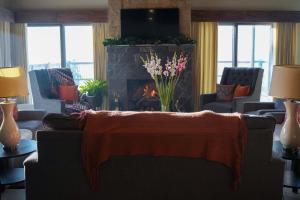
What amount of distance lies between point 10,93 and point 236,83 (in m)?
4.92

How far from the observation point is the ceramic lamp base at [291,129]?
3.19 metres

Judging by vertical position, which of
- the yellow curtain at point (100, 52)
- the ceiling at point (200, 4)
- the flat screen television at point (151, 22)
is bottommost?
the yellow curtain at point (100, 52)

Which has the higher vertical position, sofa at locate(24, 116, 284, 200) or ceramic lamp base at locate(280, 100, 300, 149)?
ceramic lamp base at locate(280, 100, 300, 149)

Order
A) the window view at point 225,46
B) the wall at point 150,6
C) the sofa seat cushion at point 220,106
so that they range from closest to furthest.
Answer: the sofa seat cushion at point 220,106, the wall at point 150,6, the window view at point 225,46

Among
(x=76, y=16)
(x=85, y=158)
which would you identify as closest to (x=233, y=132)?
(x=85, y=158)

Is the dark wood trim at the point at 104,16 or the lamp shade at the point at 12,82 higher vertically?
the dark wood trim at the point at 104,16

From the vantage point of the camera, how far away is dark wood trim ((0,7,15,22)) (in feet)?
23.2

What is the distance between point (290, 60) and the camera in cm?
846

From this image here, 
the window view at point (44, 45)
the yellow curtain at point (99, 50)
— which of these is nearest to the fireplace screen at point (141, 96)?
the yellow curtain at point (99, 50)

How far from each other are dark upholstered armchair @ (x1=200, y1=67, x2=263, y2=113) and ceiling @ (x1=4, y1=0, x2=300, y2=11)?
1.55 metres

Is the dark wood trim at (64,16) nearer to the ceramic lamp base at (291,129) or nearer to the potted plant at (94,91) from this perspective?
the potted plant at (94,91)

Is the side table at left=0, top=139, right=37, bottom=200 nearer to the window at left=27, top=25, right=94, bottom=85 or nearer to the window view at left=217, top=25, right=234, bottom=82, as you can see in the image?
the window at left=27, top=25, right=94, bottom=85

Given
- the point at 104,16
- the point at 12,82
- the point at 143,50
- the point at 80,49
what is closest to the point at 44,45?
the point at 80,49

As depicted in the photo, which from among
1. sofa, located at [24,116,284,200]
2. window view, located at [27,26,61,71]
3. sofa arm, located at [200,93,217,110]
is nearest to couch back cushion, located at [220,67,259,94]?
sofa arm, located at [200,93,217,110]
